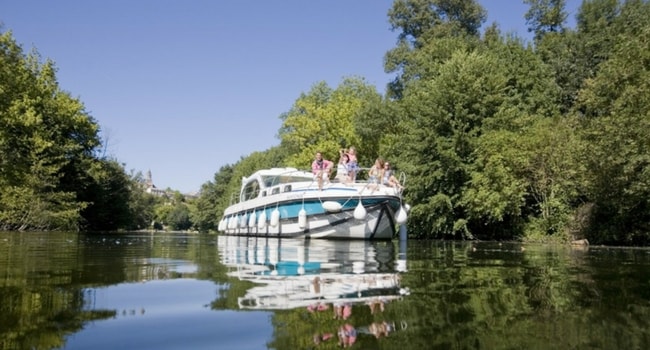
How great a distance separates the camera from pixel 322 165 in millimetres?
19000

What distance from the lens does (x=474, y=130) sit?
26234 mm

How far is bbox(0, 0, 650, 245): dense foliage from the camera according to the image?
2088 cm

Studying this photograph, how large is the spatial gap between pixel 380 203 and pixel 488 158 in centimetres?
957

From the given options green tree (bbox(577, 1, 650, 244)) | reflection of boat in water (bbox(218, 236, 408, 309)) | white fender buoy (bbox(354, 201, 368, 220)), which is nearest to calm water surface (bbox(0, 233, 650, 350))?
reflection of boat in water (bbox(218, 236, 408, 309))

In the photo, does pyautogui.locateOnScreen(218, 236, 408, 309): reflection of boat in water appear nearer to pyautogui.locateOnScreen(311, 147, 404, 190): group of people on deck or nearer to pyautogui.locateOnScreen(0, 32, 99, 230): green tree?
pyautogui.locateOnScreen(311, 147, 404, 190): group of people on deck

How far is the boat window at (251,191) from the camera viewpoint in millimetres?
24870

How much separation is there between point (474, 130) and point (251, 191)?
1198 cm

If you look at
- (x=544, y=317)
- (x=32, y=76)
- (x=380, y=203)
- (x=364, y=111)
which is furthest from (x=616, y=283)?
(x=32, y=76)

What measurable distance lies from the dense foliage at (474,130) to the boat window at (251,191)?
8.11m

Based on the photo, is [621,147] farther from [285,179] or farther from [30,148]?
[30,148]

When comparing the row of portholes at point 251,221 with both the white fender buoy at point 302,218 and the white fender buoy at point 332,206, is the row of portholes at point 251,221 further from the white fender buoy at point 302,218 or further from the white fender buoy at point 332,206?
the white fender buoy at point 332,206

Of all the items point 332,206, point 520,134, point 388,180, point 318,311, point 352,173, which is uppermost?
point 520,134

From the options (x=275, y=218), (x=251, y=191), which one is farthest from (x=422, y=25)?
(x=275, y=218)

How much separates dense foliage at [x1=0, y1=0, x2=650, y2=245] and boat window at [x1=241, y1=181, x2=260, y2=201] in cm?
811
